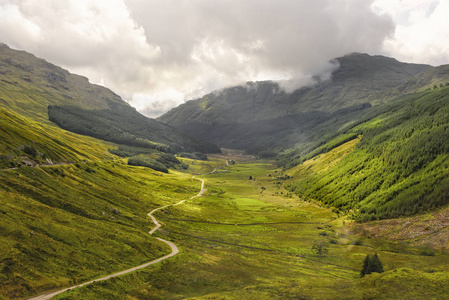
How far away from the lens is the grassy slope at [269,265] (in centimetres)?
5144

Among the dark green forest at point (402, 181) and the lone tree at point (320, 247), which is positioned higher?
the dark green forest at point (402, 181)

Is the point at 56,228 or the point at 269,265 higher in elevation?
the point at 56,228

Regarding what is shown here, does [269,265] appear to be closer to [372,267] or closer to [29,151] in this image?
[372,267]

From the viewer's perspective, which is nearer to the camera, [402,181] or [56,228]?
[56,228]

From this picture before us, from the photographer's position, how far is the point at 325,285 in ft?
189

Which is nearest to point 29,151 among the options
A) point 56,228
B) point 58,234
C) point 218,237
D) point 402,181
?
point 56,228

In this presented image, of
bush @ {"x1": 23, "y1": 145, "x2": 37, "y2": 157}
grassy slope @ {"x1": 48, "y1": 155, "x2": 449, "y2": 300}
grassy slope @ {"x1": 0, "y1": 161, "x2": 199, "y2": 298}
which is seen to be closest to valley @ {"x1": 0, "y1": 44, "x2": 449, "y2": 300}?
grassy slope @ {"x1": 0, "y1": 161, "x2": 199, "y2": 298}

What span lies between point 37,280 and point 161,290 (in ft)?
81.5

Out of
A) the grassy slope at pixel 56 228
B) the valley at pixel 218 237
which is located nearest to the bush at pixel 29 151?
the valley at pixel 218 237

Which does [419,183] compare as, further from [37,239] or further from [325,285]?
[37,239]

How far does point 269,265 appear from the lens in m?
81.1

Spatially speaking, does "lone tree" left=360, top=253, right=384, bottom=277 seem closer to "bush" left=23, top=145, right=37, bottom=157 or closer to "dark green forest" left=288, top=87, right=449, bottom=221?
"dark green forest" left=288, top=87, right=449, bottom=221

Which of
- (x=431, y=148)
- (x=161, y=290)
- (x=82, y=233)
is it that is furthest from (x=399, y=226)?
(x=82, y=233)

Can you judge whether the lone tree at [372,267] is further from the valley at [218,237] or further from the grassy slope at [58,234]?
the grassy slope at [58,234]
